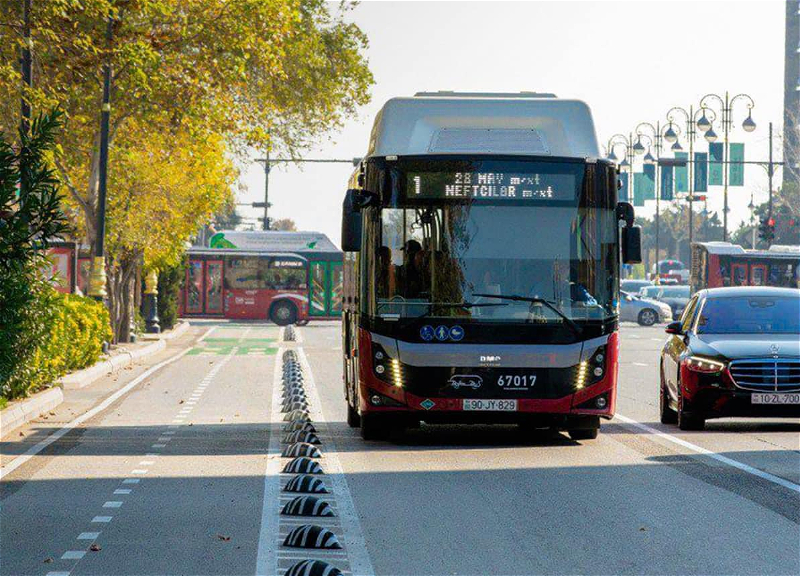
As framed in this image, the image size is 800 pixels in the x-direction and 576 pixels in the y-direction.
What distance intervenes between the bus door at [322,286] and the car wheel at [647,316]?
12179 millimetres

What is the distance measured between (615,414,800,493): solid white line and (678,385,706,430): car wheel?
0.29 m

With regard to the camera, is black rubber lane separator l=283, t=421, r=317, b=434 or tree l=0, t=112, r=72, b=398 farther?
black rubber lane separator l=283, t=421, r=317, b=434

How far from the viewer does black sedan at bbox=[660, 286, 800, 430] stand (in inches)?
667

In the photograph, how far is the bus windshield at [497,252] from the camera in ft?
50.2

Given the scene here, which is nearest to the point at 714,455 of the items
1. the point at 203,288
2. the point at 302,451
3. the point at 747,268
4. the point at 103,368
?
the point at 302,451

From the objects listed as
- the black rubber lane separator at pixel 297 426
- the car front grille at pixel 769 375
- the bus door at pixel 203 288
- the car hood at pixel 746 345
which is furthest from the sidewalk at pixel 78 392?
the bus door at pixel 203 288

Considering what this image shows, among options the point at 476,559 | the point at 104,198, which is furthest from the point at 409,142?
the point at 104,198

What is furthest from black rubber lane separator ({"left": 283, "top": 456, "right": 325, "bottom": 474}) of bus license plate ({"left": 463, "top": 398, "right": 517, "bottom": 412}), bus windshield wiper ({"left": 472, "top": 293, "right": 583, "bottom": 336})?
bus windshield wiper ({"left": 472, "top": 293, "right": 583, "bottom": 336})

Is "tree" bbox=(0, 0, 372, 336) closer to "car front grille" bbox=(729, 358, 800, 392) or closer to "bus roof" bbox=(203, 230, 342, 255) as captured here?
"car front grille" bbox=(729, 358, 800, 392)

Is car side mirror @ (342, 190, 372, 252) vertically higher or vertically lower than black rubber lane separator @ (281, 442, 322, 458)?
higher

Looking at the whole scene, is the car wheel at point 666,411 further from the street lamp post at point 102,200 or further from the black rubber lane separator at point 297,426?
the street lamp post at point 102,200

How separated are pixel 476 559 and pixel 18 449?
7.72 m

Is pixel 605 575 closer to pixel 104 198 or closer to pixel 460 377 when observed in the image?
pixel 460 377

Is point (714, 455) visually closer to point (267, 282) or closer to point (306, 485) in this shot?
point (306, 485)
